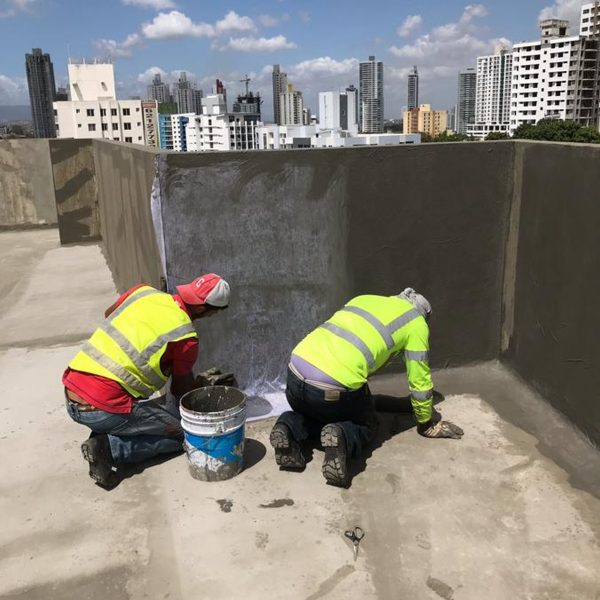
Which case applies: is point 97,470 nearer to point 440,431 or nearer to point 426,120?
point 440,431

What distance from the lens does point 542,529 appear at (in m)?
3.14

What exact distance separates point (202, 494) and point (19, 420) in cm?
177

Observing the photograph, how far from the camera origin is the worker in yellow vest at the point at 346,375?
351 cm

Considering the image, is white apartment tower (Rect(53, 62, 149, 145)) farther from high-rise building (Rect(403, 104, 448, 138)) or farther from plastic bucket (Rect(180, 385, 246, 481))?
high-rise building (Rect(403, 104, 448, 138))

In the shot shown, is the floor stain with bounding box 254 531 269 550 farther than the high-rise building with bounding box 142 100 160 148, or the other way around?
the high-rise building with bounding box 142 100 160 148

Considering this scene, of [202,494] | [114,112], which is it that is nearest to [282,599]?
[202,494]

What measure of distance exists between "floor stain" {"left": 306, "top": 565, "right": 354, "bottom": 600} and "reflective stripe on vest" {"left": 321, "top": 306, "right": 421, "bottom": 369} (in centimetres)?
115

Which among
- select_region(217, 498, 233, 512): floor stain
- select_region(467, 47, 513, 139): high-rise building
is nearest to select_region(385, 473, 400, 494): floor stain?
select_region(217, 498, 233, 512): floor stain

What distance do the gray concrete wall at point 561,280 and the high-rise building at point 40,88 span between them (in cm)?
18739

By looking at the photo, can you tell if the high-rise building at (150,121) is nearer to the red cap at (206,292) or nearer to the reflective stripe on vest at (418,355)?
the red cap at (206,292)

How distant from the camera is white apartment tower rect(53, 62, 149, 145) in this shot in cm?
7788

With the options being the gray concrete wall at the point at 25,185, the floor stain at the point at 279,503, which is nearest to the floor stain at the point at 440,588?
the floor stain at the point at 279,503

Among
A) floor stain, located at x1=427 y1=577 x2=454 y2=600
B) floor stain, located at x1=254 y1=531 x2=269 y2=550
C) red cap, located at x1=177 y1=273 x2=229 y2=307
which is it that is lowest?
floor stain, located at x1=427 y1=577 x2=454 y2=600

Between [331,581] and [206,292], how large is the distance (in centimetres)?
166
